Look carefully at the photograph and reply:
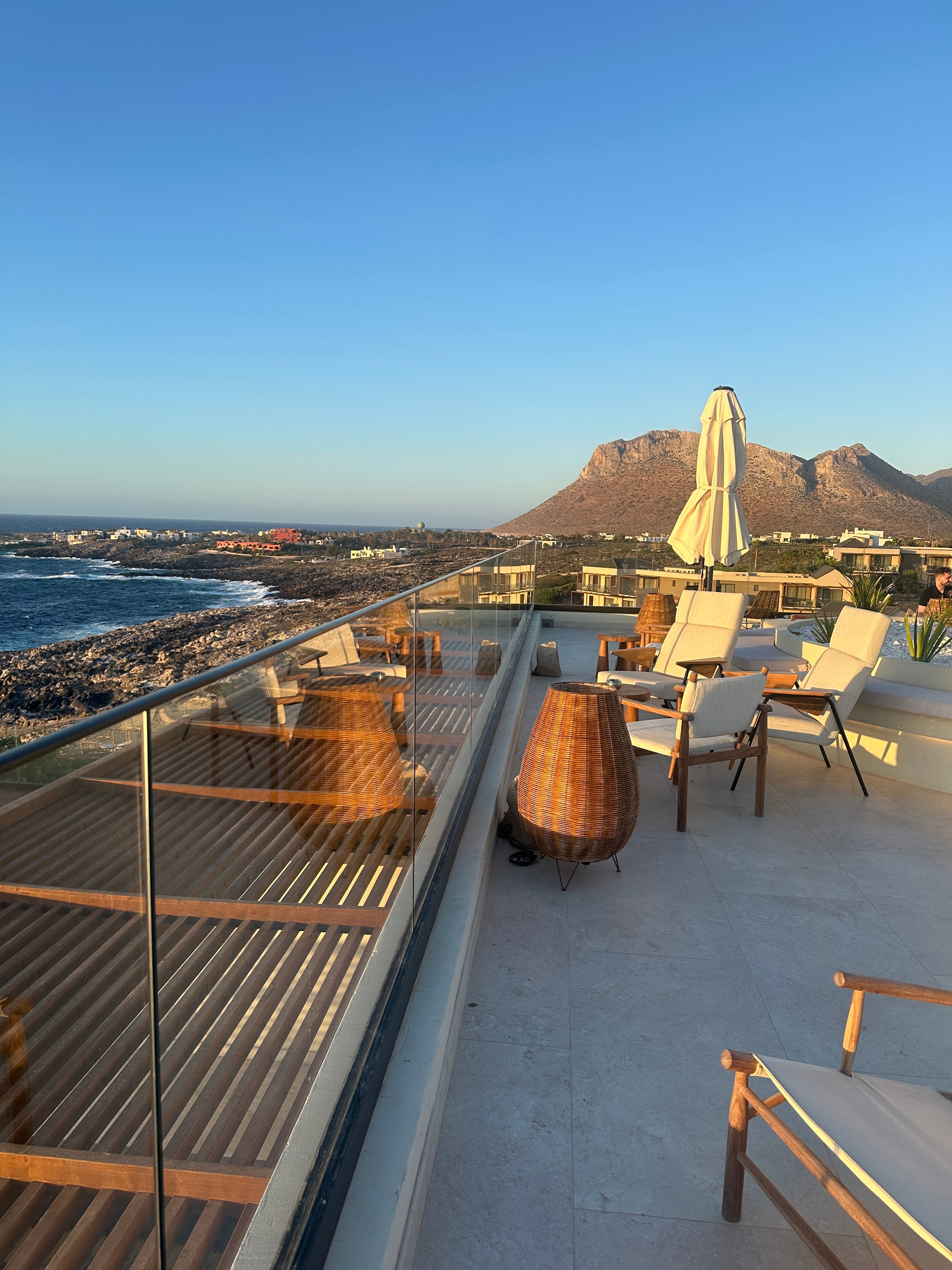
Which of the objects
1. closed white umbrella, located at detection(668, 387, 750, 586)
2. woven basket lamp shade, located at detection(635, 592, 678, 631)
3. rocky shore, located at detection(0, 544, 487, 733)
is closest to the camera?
closed white umbrella, located at detection(668, 387, 750, 586)

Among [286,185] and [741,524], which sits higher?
[286,185]

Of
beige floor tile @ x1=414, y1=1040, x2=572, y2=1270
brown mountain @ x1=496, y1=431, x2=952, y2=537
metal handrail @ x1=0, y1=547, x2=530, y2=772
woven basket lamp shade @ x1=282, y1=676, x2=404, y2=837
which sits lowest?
beige floor tile @ x1=414, y1=1040, x2=572, y2=1270

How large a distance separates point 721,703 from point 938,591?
5.33 metres

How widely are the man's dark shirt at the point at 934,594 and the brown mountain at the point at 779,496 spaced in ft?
85.6

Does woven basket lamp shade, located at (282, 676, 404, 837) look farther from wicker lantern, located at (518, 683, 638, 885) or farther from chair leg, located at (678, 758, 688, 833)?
chair leg, located at (678, 758, 688, 833)

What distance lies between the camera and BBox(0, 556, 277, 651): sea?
42.7 meters

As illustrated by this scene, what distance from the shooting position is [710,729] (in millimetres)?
4027

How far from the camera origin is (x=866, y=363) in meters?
27.9

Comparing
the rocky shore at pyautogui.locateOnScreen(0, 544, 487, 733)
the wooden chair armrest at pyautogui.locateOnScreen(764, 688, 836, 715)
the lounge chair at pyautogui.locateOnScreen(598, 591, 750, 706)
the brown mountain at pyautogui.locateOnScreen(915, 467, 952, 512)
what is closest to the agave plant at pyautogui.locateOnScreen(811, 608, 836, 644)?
the lounge chair at pyautogui.locateOnScreen(598, 591, 750, 706)

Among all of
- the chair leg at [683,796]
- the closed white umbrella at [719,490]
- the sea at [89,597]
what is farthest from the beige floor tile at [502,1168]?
the sea at [89,597]

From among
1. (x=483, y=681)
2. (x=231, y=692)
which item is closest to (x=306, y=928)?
(x=231, y=692)

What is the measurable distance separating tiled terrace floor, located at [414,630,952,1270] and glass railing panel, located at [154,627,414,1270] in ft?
2.45

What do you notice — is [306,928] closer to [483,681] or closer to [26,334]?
[483,681]

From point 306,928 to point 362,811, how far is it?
343mm
